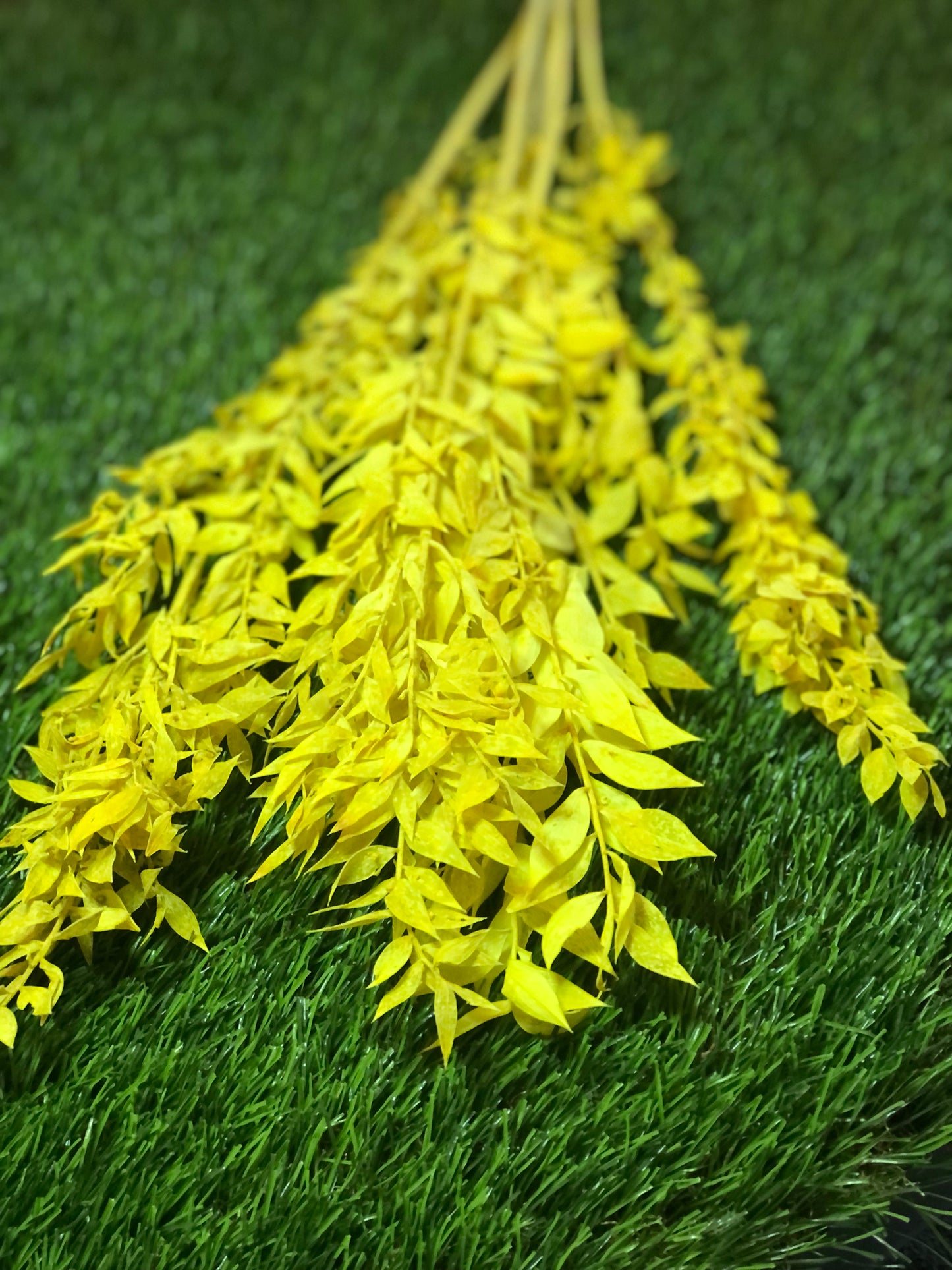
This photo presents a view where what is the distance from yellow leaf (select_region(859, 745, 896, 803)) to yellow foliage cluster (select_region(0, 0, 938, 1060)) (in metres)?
0.01

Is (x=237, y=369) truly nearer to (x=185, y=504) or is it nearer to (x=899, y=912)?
(x=185, y=504)

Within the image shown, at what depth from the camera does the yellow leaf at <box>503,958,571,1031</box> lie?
2.26 ft

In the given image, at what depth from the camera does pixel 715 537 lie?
1.22 metres

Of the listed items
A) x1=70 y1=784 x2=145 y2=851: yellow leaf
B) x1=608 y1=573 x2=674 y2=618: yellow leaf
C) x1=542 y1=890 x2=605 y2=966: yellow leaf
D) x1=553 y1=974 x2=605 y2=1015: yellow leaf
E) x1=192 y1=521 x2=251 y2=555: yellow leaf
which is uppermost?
x1=192 y1=521 x2=251 y2=555: yellow leaf

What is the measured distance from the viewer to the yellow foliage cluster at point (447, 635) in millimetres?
728

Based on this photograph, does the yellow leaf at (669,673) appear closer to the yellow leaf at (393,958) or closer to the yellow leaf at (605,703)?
the yellow leaf at (605,703)

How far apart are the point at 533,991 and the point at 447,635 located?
0.86 ft

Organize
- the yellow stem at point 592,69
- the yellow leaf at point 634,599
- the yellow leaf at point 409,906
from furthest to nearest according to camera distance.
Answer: the yellow stem at point 592,69
the yellow leaf at point 634,599
the yellow leaf at point 409,906

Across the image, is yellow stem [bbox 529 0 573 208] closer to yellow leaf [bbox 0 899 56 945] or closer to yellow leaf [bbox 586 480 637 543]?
yellow leaf [bbox 586 480 637 543]

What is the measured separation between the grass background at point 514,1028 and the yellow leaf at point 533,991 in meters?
0.10

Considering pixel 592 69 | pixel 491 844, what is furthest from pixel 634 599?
pixel 592 69

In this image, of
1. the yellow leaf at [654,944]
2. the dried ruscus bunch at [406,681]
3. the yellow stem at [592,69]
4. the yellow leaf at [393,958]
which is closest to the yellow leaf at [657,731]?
the dried ruscus bunch at [406,681]

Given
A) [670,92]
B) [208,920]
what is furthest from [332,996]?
[670,92]

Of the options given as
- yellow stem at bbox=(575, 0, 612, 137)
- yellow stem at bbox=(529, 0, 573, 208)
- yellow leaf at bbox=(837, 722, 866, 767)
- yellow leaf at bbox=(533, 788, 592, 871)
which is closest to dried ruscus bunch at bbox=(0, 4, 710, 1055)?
yellow leaf at bbox=(533, 788, 592, 871)
